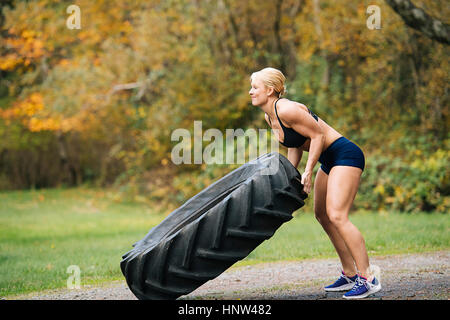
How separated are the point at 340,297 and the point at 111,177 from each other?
18.2 metres

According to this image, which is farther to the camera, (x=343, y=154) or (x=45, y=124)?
(x=45, y=124)

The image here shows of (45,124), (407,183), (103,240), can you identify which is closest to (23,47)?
(45,124)

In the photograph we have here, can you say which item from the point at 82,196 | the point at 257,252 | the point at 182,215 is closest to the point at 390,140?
the point at 257,252

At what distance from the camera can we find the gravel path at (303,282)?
503 centimetres

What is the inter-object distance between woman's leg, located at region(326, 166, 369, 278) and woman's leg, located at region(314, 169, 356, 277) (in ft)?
1.10

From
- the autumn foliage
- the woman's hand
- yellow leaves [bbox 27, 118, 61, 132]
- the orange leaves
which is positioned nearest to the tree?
the autumn foliage

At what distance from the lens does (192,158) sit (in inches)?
597

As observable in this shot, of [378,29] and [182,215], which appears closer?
[182,215]

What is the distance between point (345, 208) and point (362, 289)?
2.35 ft

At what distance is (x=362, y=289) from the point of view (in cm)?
472

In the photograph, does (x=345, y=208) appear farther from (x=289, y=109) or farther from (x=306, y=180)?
(x=289, y=109)

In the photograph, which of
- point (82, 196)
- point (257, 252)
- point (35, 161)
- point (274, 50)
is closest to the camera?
point (257, 252)

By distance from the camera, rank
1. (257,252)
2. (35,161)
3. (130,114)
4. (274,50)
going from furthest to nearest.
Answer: (35,161), (130,114), (274,50), (257,252)

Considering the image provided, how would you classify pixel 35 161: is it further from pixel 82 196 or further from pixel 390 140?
pixel 390 140
